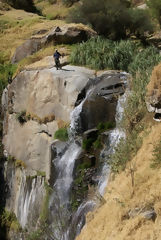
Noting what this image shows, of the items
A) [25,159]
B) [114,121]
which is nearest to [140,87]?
[114,121]

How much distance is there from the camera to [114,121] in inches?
450

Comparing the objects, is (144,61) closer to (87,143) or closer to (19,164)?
(87,143)

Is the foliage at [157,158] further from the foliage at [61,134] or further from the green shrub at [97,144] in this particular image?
the foliage at [61,134]

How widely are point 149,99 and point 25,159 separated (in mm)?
7190

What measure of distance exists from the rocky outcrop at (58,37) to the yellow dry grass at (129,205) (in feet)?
34.6

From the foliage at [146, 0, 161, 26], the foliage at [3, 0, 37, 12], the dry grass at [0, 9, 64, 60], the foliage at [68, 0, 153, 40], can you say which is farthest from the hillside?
the foliage at [3, 0, 37, 12]

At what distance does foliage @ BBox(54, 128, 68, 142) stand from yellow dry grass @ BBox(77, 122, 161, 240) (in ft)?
14.1

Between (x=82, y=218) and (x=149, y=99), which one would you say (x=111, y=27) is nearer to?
(x=149, y=99)

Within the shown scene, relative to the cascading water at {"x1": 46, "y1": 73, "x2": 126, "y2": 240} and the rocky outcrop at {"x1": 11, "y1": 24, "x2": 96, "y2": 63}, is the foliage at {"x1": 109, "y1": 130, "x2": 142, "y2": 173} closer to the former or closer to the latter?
the cascading water at {"x1": 46, "y1": 73, "x2": 126, "y2": 240}

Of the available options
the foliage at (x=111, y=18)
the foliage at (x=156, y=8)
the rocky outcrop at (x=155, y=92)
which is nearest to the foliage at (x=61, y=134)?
the rocky outcrop at (x=155, y=92)

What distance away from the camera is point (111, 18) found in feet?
73.9

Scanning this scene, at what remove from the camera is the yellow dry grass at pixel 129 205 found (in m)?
6.28

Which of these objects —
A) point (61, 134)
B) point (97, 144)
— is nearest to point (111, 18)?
point (61, 134)

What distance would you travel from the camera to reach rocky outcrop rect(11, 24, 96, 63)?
17875 millimetres
